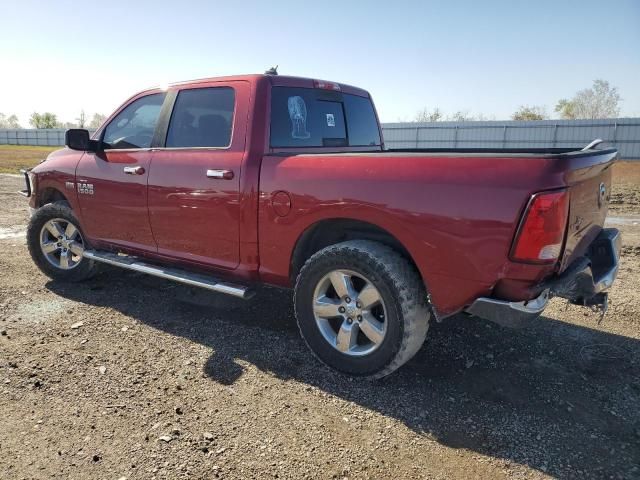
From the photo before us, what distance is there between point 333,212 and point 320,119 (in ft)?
4.27

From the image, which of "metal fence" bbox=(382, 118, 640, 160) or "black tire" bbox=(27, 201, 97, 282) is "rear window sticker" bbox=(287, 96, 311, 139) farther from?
"metal fence" bbox=(382, 118, 640, 160)

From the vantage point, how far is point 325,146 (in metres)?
4.11

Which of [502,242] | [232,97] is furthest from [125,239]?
[502,242]

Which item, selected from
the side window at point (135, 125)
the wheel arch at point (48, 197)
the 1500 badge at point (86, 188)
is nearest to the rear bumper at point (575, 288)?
the side window at point (135, 125)

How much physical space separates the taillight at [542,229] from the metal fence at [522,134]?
26.0 m

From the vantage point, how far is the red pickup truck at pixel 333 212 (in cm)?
257

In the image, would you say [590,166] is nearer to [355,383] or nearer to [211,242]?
[355,383]

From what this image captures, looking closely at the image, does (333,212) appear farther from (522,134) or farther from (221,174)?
(522,134)

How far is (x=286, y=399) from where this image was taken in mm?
2988

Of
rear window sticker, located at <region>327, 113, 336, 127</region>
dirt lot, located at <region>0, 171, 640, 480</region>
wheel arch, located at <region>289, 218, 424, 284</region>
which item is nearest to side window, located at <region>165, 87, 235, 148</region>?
rear window sticker, located at <region>327, 113, 336, 127</region>

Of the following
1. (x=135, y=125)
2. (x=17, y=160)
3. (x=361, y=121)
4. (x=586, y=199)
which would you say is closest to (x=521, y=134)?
(x=361, y=121)

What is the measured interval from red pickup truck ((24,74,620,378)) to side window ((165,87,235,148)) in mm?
14

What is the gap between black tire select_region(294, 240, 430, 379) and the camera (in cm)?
291

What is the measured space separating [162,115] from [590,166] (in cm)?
329
